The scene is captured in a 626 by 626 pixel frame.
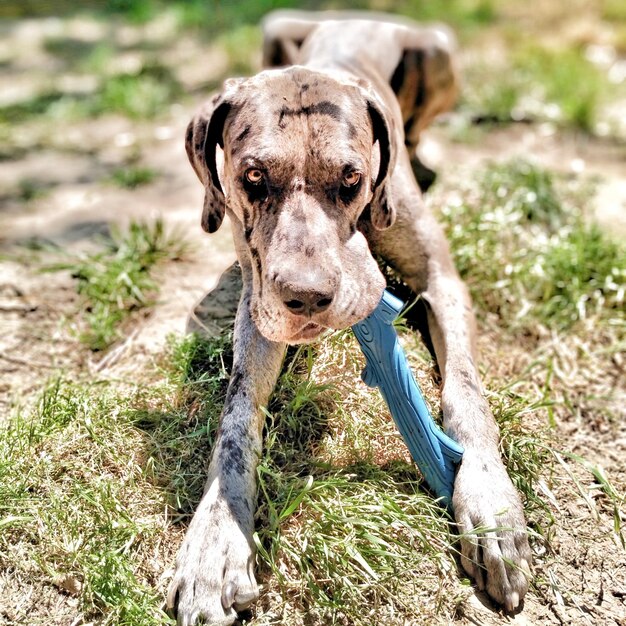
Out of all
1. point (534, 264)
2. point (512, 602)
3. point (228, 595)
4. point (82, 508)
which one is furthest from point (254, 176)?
point (534, 264)

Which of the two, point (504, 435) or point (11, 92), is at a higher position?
point (504, 435)

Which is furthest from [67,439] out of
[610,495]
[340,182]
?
[610,495]

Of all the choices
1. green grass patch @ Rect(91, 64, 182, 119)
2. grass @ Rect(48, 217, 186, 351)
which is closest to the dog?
grass @ Rect(48, 217, 186, 351)

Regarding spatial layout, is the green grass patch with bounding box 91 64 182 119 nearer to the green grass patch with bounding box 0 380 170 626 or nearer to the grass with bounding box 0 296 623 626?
the grass with bounding box 0 296 623 626

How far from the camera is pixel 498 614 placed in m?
2.45

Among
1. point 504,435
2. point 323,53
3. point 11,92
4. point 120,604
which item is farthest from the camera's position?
point 11,92

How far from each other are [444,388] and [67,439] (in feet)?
5.04

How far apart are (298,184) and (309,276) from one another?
45 centimetres

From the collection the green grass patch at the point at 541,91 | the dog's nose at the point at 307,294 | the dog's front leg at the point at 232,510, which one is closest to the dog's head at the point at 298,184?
the dog's nose at the point at 307,294

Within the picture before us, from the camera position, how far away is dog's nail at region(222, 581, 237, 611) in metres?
2.35

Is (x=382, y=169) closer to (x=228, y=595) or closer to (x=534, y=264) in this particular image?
(x=534, y=264)

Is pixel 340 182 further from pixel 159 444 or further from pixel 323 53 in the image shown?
pixel 323 53

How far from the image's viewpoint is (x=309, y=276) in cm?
251

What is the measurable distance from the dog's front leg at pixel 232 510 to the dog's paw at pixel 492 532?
74 centimetres
